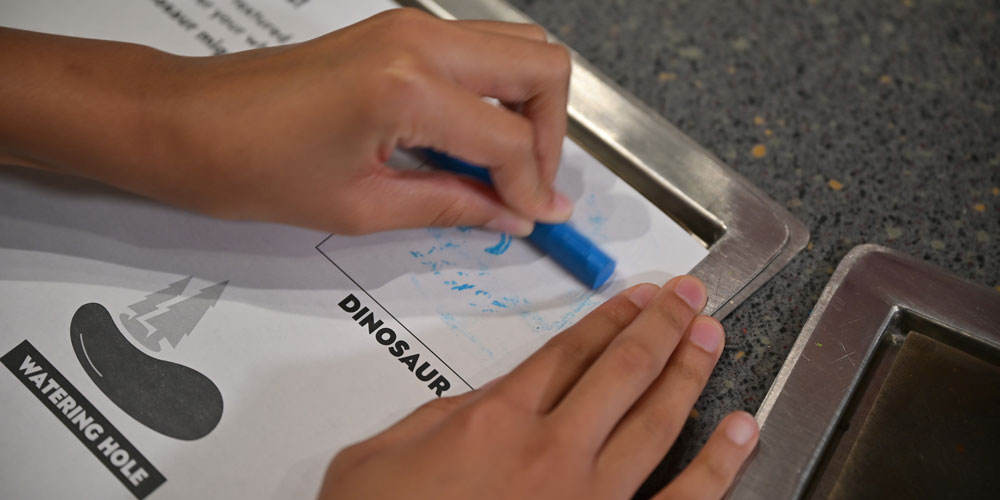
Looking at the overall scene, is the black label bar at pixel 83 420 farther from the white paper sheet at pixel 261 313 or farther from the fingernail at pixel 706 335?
the fingernail at pixel 706 335

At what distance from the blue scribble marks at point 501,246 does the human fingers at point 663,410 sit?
159 mm

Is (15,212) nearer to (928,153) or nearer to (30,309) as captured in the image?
(30,309)

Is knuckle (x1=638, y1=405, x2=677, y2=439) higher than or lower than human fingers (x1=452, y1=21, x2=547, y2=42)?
lower

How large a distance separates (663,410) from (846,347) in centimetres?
16

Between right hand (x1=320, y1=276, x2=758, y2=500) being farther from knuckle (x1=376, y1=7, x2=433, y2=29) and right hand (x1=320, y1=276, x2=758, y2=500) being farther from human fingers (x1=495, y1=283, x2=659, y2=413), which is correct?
knuckle (x1=376, y1=7, x2=433, y2=29)

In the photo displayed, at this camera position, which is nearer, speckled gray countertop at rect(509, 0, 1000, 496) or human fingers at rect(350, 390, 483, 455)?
human fingers at rect(350, 390, 483, 455)

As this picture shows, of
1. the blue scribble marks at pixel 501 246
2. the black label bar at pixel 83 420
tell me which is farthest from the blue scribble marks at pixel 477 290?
the black label bar at pixel 83 420

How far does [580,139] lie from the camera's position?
0.62 meters

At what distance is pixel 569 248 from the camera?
1.80 feet

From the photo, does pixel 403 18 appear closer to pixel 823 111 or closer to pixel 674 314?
pixel 674 314

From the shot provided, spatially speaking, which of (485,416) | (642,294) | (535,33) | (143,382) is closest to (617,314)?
(642,294)

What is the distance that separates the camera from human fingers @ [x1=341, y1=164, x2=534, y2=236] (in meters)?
0.50

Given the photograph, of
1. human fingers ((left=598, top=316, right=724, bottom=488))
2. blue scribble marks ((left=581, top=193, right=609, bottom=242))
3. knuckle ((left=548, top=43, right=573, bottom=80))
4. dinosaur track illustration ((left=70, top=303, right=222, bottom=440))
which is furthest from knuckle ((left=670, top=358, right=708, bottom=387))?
dinosaur track illustration ((left=70, top=303, right=222, bottom=440))

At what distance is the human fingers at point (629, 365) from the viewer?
17.7 inches
